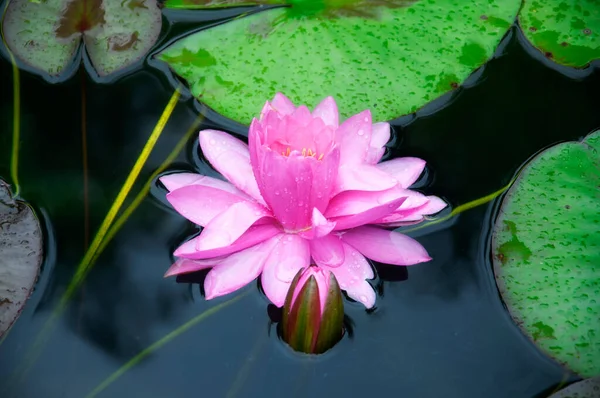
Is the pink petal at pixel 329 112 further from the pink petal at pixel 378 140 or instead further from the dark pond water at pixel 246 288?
the dark pond water at pixel 246 288

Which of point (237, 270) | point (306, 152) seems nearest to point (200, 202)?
point (237, 270)

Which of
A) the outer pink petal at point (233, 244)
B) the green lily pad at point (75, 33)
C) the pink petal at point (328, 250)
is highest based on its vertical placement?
the green lily pad at point (75, 33)

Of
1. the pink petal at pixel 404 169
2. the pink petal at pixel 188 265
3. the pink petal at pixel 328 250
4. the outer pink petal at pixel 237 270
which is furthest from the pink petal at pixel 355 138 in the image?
the pink petal at pixel 188 265

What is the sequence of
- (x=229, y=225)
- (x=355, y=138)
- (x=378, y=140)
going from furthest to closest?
(x=378, y=140)
(x=355, y=138)
(x=229, y=225)

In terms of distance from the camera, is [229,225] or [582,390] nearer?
[582,390]

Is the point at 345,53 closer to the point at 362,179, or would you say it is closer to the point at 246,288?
the point at 362,179

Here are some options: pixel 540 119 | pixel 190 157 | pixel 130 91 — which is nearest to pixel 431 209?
pixel 540 119

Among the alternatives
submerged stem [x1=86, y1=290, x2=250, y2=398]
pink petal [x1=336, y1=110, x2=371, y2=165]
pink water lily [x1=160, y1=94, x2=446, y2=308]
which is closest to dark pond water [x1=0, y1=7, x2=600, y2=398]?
submerged stem [x1=86, y1=290, x2=250, y2=398]

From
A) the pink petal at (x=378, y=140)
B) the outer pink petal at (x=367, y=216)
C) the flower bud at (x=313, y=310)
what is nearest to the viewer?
the flower bud at (x=313, y=310)
